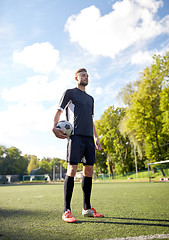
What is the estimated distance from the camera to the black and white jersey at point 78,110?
A: 2.95 m

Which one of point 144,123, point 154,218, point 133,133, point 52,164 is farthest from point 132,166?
point 52,164

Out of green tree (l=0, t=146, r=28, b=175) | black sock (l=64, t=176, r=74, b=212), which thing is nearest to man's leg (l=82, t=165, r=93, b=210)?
black sock (l=64, t=176, r=74, b=212)

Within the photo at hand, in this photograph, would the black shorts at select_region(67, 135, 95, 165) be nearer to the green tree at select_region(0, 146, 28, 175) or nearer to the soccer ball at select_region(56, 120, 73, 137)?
the soccer ball at select_region(56, 120, 73, 137)

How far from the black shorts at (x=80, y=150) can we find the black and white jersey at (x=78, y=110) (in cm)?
9

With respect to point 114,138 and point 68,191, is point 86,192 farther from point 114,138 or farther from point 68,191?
point 114,138

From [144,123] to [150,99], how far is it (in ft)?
8.51

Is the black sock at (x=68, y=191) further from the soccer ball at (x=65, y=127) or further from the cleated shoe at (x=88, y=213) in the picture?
the soccer ball at (x=65, y=127)

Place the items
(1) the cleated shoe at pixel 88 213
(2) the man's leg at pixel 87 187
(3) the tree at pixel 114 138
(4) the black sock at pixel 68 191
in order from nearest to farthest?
(4) the black sock at pixel 68 191
(1) the cleated shoe at pixel 88 213
(2) the man's leg at pixel 87 187
(3) the tree at pixel 114 138

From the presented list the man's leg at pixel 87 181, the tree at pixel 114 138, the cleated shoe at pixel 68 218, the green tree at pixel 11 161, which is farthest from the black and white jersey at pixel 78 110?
the green tree at pixel 11 161

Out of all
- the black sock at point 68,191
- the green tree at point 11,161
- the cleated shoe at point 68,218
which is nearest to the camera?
the cleated shoe at point 68,218

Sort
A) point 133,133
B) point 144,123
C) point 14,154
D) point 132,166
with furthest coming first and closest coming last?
1. point 14,154
2. point 132,166
3. point 133,133
4. point 144,123

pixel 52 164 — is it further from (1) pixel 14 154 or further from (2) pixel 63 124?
(2) pixel 63 124

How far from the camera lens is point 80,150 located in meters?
2.82

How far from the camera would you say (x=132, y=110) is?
67.5 feet
